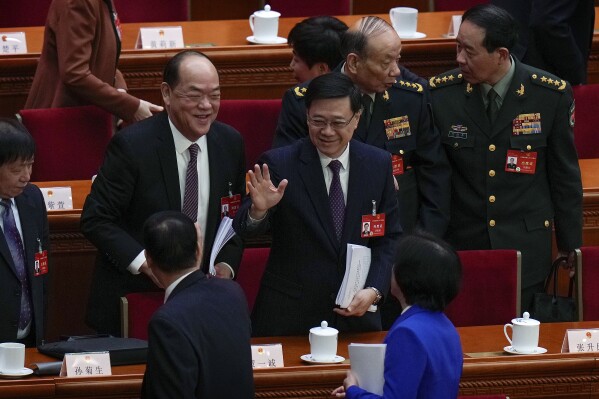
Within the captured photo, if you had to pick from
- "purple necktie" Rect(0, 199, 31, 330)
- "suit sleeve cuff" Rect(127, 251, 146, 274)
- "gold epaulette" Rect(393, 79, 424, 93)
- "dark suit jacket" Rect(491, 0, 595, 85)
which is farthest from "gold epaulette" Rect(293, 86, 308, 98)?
"dark suit jacket" Rect(491, 0, 595, 85)

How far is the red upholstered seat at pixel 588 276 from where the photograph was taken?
167 inches

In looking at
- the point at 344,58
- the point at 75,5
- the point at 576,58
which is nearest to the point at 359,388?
the point at 344,58

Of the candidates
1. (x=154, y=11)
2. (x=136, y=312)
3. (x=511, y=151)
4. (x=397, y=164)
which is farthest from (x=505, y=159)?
(x=154, y=11)

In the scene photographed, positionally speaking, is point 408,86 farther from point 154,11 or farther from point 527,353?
point 154,11

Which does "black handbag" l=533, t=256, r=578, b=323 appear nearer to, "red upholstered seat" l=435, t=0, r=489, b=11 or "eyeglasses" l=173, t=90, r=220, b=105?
"eyeglasses" l=173, t=90, r=220, b=105

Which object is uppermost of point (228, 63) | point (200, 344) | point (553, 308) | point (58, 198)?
point (228, 63)

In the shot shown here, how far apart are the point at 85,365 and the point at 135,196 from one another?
610mm

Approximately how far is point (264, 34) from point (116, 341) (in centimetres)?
233

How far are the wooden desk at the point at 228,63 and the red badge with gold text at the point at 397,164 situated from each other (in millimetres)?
1379

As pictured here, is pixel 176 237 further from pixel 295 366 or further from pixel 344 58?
pixel 344 58

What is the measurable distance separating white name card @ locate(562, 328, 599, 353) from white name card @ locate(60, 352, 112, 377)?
1.32 metres

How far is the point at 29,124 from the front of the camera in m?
Answer: 4.84

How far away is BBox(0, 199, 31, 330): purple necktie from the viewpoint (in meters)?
3.80

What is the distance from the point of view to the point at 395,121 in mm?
4262
